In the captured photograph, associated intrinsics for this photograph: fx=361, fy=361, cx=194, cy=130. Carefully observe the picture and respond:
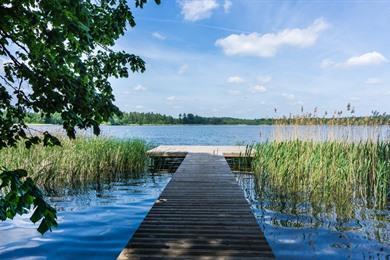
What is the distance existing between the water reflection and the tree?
3.02 m

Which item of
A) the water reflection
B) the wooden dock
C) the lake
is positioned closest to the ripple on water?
the lake

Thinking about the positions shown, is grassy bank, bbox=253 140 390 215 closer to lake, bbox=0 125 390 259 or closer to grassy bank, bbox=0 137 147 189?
lake, bbox=0 125 390 259

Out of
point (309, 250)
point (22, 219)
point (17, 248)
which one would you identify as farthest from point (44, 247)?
point (309, 250)

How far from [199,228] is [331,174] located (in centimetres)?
429

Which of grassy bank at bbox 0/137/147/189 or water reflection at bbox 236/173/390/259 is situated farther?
grassy bank at bbox 0/137/147/189

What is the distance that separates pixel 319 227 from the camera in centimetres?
553

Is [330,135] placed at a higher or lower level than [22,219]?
higher

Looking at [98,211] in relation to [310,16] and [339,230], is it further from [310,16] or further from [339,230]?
[310,16]

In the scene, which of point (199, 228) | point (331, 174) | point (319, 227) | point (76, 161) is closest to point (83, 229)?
point (199, 228)

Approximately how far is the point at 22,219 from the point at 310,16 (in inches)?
435

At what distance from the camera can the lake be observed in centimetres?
459

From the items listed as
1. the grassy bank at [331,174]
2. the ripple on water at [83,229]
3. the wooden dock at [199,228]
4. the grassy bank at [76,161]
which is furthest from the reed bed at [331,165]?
the grassy bank at [76,161]

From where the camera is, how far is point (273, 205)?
6.89 metres

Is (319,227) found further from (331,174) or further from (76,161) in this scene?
(76,161)
